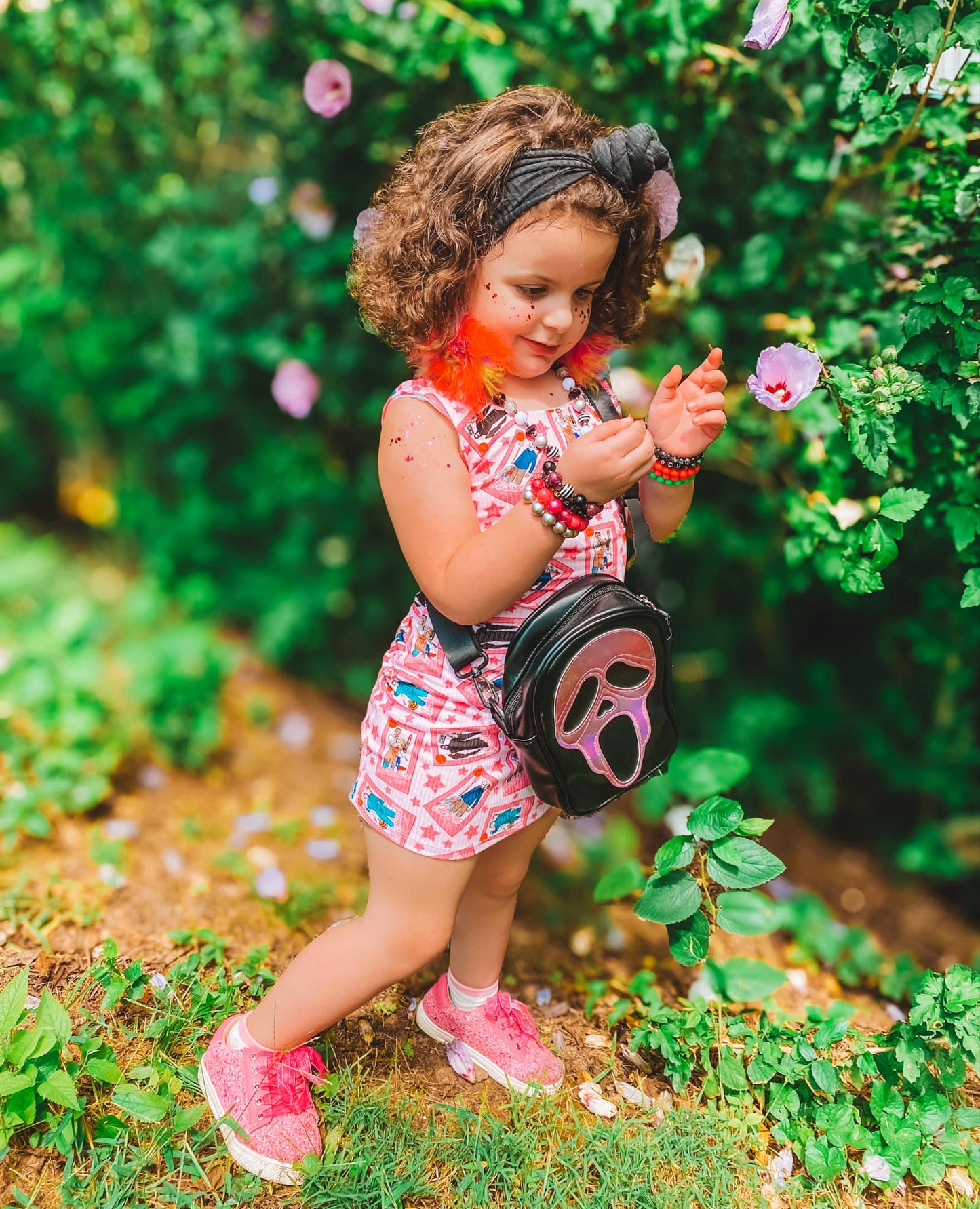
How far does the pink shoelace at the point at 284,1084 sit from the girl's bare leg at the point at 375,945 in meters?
0.04

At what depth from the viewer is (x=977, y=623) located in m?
2.22

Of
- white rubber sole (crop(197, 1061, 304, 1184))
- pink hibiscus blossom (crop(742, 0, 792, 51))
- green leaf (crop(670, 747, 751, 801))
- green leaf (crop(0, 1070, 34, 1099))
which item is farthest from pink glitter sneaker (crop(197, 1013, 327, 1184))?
pink hibiscus blossom (crop(742, 0, 792, 51))

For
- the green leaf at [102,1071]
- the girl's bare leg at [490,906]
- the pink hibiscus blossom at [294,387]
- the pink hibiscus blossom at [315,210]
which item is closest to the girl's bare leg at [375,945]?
the girl's bare leg at [490,906]

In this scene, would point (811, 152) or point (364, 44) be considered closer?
point (811, 152)

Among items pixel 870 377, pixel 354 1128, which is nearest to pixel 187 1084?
pixel 354 1128

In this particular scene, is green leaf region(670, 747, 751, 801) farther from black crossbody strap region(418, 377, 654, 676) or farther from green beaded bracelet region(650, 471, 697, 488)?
green beaded bracelet region(650, 471, 697, 488)

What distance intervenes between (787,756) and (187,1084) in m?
1.81

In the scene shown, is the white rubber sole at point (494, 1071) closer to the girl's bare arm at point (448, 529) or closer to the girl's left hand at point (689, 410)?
the girl's bare arm at point (448, 529)

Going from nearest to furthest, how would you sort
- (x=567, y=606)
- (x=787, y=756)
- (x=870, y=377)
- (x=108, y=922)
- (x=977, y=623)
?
(x=567, y=606)
(x=870, y=377)
(x=108, y=922)
(x=977, y=623)
(x=787, y=756)

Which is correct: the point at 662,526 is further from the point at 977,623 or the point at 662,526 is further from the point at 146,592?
the point at 146,592

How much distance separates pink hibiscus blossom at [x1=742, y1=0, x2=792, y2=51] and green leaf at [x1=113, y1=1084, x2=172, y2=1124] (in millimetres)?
1866

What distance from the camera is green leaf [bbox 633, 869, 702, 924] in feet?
5.51

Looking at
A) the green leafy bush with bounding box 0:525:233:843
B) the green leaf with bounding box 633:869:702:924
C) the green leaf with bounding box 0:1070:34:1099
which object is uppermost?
the green leaf with bounding box 633:869:702:924

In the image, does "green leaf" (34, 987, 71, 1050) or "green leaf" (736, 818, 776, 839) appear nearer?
"green leaf" (34, 987, 71, 1050)
